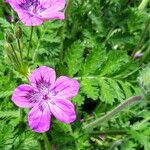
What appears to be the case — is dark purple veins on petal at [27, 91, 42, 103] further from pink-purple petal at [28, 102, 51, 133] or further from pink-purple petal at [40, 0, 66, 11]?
pink-purple petal at [40, 0, 66, 11]

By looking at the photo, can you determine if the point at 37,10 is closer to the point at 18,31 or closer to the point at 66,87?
the point at 18,31

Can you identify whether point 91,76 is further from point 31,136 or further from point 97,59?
point 31,136

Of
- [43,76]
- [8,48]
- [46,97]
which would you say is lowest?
[46,97]

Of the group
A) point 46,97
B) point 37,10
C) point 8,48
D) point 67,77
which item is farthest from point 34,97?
point 37,10

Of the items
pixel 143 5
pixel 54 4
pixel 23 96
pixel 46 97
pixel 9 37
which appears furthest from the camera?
pixel 143 5

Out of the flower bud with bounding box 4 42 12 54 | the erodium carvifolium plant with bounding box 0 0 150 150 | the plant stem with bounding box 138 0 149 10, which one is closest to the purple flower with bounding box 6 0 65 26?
the erodium carvifolium plant with bounding box 0 0 150 150

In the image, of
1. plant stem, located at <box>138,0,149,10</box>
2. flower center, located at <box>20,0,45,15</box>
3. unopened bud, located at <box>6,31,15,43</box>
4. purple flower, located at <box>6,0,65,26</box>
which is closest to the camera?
unopened bud, located at <box>6,31,15,43</box>

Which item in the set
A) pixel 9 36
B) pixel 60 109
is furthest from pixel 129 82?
pixel 9 36
